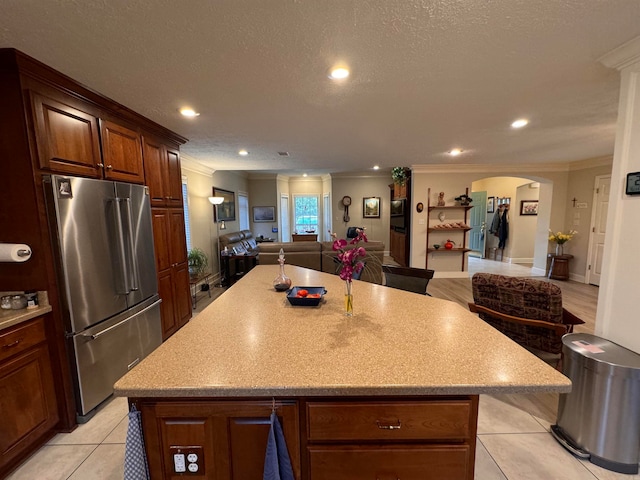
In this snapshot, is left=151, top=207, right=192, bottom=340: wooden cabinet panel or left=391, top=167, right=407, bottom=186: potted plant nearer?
left=151, top=207, right=192, bottom=340: wooden cabinet panel

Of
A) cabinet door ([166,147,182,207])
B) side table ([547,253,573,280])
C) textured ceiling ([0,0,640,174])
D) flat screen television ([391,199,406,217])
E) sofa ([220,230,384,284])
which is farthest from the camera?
flat screen television ([391,199,406,217])

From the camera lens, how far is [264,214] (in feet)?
28.4

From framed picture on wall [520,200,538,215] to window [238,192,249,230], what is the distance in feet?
25.5

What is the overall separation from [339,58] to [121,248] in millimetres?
2190

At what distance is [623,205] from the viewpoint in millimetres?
1633

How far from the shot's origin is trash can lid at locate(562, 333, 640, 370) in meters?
1.52

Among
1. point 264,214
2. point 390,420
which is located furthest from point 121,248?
point 264,214

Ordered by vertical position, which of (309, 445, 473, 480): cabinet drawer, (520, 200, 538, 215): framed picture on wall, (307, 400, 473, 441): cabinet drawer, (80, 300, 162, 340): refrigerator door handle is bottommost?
(309, 445, 473, 480): cabinet drawer

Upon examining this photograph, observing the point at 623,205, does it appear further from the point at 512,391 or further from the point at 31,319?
the point at 31,319

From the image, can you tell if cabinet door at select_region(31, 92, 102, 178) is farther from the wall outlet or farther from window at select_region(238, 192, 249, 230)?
window at select_region(238, 192, 249, 230)

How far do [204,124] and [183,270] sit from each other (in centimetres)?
177

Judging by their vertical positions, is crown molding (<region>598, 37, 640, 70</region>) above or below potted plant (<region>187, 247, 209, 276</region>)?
above

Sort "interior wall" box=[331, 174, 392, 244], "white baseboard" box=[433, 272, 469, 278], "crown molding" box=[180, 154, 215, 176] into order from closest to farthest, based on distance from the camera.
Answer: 1. "crown molding" box=[180, 154, 215, 176]
2. "white baseboard" box=[433, 272, 469, 278]
3. "interior wall" box=[331, 174, 392, 244]

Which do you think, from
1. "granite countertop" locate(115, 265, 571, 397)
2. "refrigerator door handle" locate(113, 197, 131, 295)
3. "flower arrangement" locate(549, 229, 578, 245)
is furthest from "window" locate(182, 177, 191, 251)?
"flower arrangement" locate(549, 229, 578, 245)
